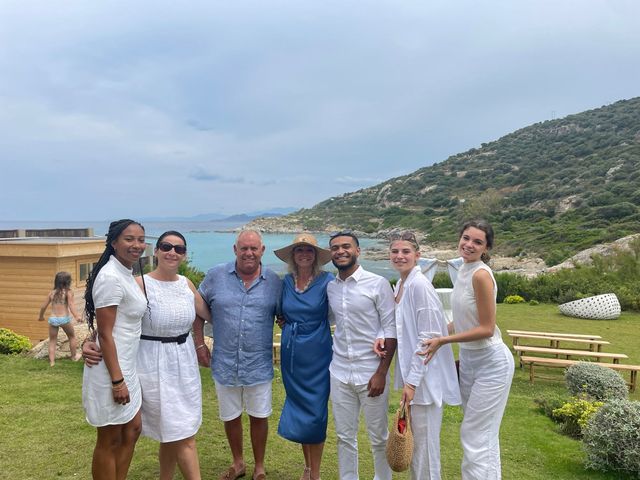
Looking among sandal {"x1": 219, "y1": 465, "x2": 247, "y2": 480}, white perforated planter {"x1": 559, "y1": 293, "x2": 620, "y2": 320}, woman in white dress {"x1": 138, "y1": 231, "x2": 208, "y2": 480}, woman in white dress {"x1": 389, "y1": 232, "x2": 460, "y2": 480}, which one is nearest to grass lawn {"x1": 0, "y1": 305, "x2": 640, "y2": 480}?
sandal {"x1": 219, "y1": 465, "x2": 247, "y2": 480}

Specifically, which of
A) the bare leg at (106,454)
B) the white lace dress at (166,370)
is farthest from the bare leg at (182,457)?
the bare leg at (106,454)

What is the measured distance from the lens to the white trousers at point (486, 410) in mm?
2977

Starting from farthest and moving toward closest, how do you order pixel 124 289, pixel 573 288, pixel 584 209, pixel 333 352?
pixel 584 209, pixel 573 288, pixel 333 352, pixel 124 289

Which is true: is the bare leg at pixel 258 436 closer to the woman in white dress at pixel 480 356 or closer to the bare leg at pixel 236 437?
the bare leg at pixel 236 437

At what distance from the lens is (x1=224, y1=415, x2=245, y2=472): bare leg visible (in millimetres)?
3693

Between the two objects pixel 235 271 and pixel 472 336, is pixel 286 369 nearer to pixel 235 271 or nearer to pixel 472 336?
pixel 235 271

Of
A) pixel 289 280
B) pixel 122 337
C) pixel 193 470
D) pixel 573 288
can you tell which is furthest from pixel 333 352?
pixel 573 288

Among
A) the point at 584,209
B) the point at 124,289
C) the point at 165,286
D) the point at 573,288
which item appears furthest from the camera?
the point at 584,209

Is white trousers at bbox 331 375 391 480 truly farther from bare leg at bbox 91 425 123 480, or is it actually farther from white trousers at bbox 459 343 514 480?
bare leg at bbox 91 425 123 480

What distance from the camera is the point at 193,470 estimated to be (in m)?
3.14

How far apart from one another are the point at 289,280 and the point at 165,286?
3.16 ft

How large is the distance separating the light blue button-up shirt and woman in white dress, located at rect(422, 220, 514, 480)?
1.31 meters

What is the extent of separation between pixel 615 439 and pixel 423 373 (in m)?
2.61

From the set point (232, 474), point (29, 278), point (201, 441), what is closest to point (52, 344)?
point (29, 278)
